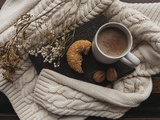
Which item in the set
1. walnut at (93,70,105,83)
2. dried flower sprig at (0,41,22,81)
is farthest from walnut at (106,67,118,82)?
dried flower sprig at (0,41,22,81)

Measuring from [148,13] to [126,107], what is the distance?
0.48 metres

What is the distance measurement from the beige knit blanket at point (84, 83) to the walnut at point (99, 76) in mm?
33

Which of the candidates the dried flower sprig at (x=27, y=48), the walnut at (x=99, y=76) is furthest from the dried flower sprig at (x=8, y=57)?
the walnut at (x=99, y=76)

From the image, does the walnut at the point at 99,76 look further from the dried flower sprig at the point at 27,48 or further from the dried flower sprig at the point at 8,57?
the dried flower sprig at the point at 8,57

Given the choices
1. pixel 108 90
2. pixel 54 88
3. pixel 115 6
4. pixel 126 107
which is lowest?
pixel 126 107

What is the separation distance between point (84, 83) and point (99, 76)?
0.24ft

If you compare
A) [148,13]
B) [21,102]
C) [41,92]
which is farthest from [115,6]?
[21,102]

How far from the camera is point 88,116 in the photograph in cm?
68

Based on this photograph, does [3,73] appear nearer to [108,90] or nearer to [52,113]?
[52,113]

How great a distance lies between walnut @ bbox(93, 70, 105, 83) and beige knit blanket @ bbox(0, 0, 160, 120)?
3 cm

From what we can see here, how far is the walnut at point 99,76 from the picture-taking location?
0.60 m

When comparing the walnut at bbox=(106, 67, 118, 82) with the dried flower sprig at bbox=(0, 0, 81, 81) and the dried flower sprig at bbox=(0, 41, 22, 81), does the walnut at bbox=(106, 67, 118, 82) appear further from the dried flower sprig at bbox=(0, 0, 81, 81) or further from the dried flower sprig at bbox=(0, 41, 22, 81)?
the dried flower sprig at bbox=(0, 41, 22, 81)

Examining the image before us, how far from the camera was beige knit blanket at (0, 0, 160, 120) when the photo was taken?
610 mm

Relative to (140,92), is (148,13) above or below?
above
